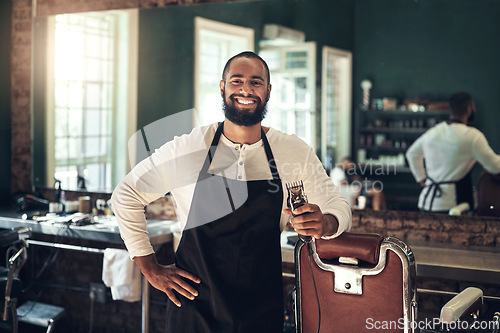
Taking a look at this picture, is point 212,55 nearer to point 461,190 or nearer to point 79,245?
point 79,245

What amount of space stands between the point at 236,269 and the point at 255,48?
1.89 m

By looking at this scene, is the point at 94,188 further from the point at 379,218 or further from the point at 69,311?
the point at 379,218

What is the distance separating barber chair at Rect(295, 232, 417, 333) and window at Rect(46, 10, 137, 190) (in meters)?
2.34

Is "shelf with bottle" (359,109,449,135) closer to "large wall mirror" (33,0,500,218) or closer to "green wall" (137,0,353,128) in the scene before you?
"large wall mirror" (33,0,500,218)

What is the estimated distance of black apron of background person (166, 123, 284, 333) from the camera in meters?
2.13

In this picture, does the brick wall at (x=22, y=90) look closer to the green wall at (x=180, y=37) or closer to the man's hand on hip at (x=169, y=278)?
the green wall at (x=180, y=37)

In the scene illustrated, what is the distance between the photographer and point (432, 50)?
309 centimetres

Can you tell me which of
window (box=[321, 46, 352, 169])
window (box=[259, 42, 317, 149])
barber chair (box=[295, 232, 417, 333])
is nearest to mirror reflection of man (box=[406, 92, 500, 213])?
window (box=[321, 46, 352, 169])

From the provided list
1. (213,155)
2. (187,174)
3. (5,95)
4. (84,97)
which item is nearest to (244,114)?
(213,155)

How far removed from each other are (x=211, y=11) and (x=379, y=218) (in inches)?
67.6

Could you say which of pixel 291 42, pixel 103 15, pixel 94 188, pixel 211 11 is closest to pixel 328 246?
pixel 291 42

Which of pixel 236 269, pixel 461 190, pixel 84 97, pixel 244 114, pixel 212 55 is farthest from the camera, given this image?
pixel 84 97

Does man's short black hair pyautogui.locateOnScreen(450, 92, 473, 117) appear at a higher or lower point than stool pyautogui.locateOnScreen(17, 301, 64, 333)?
higher

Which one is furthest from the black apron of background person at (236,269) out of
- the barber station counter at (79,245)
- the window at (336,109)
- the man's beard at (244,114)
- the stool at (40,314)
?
the stool at (40,314)
